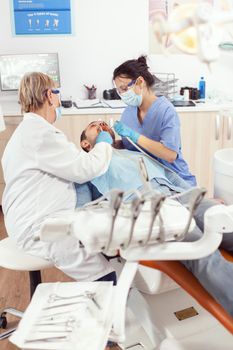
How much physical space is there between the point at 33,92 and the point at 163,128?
2.31ft

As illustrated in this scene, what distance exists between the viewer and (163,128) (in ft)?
6.73

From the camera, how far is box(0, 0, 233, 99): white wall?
335 centimetres

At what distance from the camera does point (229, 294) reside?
1.21 metres

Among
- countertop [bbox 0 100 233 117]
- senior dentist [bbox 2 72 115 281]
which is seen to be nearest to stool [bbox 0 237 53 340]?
senior dentist [bbox 2 72 115 281]

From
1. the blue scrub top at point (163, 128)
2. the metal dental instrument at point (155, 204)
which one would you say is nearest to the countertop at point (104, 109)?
the blue scrub top at point (163, 128)

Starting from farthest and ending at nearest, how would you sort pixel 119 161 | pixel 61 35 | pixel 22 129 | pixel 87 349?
1. pixel 61 35
2. pixel 119 161
3. pixel 22 129
4. pixel 87 349

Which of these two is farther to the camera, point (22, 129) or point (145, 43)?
point (145, 43)

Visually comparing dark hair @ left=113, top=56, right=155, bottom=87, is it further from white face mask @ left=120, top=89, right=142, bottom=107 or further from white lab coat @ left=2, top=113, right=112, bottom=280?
white lab coat @ left=2, top=113, right=112, bottom=280

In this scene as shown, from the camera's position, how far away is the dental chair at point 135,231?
95 centimetres

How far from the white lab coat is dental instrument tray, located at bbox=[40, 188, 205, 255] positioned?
1.75 feet

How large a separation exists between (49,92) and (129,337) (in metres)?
1.07

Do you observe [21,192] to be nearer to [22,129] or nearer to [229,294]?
[22,129]

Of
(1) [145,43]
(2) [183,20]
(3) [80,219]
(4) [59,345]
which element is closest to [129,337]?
(4) [59,345]

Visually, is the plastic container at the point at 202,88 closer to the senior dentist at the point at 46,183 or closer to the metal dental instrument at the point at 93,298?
the senior dentist at the point at 46,183
